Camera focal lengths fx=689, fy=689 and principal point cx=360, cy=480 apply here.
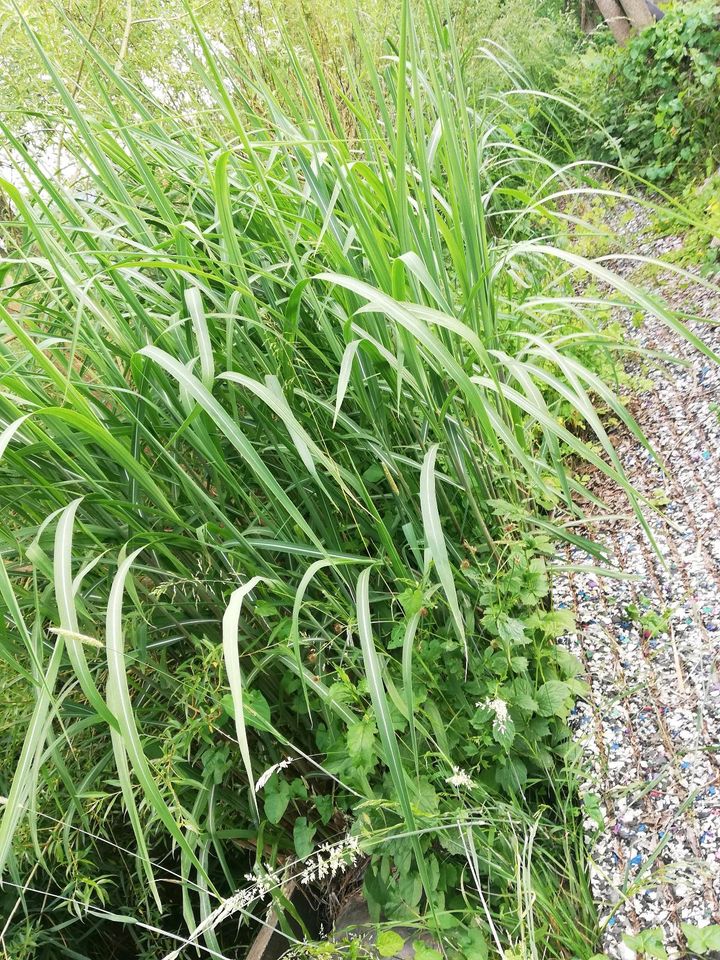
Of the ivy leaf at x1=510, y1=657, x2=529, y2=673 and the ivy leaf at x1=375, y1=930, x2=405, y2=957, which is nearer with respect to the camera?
the ivy leaf at x1=375, y1=930, x2=405, y2=957

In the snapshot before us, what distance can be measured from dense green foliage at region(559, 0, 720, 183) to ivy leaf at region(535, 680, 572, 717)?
2849mm

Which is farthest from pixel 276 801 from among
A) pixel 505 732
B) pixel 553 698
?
pixel 553 698

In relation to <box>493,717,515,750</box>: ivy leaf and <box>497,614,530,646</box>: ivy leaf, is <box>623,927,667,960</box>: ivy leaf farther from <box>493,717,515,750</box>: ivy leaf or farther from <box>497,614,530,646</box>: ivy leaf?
<box>497,614,530,646</box>: ivy leaf

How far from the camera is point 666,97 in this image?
144 inches

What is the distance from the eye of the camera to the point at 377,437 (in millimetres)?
1286

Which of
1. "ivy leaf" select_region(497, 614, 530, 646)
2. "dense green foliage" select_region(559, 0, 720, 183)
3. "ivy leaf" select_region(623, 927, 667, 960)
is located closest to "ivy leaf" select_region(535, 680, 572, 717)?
"ivy leaf" select_region(497, 614, 530, 646)

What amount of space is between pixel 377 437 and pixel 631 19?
440 centimetres

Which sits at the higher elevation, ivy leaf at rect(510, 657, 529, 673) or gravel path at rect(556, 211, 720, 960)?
ivy leaf at rect(510, 657, 529, 673)

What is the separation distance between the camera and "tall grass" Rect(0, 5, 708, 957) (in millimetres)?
1035

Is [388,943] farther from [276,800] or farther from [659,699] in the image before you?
[659,699]

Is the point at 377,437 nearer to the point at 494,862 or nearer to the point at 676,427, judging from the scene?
the point at 494,862

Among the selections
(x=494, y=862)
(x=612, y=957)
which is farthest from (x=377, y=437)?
(x=612, y=957)

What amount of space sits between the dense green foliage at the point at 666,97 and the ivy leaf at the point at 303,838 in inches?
126

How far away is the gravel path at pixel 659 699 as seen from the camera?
3.57 ft
